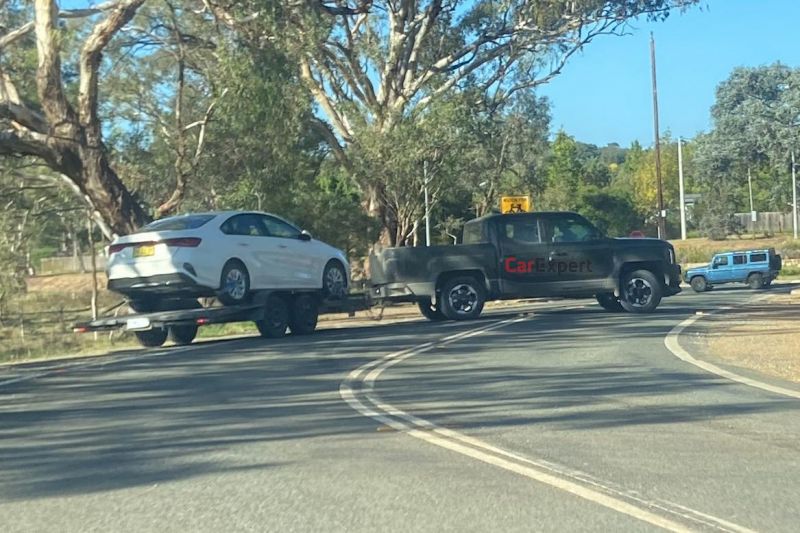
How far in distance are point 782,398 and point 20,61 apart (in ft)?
82.2

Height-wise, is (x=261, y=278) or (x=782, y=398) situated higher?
(x=261, y=278)

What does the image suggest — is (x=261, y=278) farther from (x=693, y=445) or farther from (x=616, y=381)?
(x=693, y=445)

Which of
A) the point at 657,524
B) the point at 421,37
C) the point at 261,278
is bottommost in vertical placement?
the point at 657,524

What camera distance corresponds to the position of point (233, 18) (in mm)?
27328

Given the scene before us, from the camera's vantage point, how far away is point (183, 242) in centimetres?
1598

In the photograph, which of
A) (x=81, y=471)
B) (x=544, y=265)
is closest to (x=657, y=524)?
(x=81, y=471)

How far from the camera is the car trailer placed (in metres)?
16.3

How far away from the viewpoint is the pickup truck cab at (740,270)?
41062 mm

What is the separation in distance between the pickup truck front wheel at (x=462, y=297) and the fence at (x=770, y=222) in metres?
62.1

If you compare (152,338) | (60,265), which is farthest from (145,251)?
(60,265)

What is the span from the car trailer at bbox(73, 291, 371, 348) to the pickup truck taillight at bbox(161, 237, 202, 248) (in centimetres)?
104

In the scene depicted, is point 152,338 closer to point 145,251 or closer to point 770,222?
point 145,251

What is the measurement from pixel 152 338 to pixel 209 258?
104 inches

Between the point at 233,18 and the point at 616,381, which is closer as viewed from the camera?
the point at 616,381
